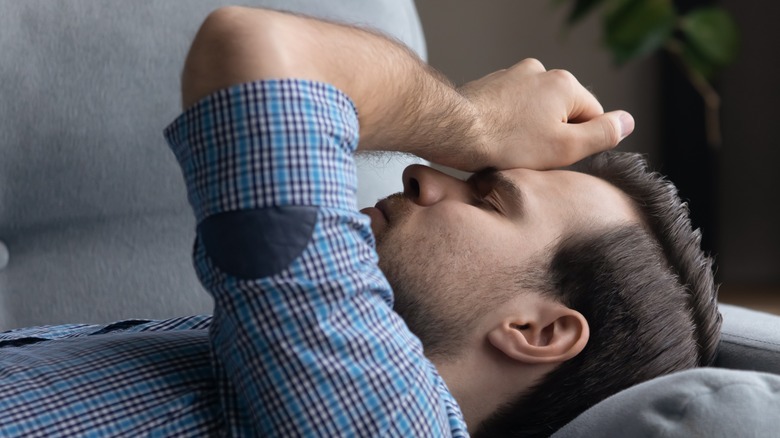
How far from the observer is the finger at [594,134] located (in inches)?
42.9

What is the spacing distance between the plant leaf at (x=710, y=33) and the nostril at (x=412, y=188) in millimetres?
1550

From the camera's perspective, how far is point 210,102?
759 millimetres

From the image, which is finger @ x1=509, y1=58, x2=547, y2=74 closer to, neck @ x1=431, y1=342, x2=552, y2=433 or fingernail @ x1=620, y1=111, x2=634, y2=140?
fingernail @ x1=620, y1=111, x2=634, y2=140

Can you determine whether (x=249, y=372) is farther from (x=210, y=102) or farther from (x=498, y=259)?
(x=498, y=259)

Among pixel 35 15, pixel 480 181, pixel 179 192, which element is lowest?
pixel 179 192

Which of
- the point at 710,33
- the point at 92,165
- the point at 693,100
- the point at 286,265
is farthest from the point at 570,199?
the point at 693,100

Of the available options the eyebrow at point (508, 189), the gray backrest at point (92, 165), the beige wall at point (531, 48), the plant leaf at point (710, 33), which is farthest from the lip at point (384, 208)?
the beige wall at point (531, 48)

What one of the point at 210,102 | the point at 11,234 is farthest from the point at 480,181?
the point at 11,234

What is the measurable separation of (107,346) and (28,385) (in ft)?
0.29

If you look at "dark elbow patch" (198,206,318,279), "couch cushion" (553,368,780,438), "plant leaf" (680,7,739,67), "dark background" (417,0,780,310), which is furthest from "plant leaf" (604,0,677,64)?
"dark elbow patch" (198,206,318,279)

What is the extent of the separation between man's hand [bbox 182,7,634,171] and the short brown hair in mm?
129

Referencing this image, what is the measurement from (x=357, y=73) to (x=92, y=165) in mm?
630

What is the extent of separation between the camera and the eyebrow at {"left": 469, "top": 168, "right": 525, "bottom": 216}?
40.6 inches

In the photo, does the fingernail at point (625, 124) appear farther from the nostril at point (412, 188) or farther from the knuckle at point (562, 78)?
the nostril at point (412, 188)
